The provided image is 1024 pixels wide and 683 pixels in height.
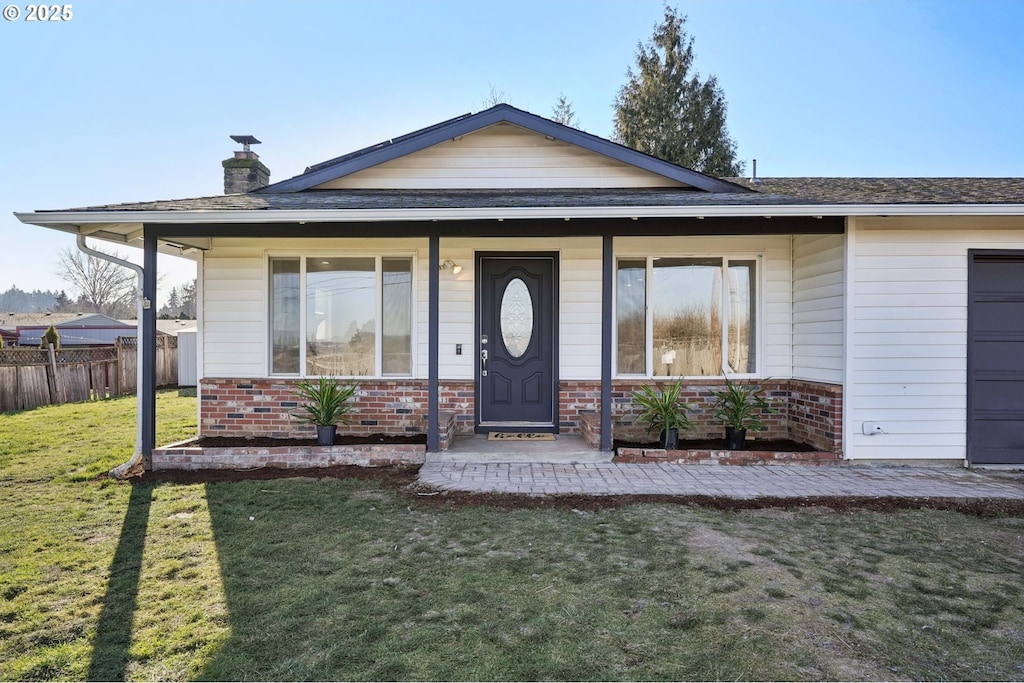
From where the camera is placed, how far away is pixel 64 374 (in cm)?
1273

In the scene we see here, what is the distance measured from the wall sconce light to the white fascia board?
1529 millimetres

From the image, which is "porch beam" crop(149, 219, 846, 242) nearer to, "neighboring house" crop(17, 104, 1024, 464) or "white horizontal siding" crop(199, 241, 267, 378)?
"neighboring house" crop(17, 104, 1024, 464)

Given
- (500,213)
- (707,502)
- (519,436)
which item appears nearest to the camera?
(707,502)

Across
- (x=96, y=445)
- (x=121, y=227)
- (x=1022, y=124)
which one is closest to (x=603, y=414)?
(x=121, y=227)

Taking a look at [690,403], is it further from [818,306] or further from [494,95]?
[494,95]

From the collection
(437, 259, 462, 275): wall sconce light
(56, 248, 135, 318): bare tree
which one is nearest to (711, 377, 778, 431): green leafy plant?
(437, 259, 462, 275): wall sconce light

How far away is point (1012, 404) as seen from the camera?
643 cm

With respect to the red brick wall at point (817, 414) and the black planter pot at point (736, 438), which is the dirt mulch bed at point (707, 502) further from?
the black planter pot at point (736, 438)

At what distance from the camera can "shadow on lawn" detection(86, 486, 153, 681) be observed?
8.30 feet

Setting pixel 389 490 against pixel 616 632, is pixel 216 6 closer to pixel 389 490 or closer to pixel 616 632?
pixel 389 490

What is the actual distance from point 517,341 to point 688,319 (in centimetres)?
236

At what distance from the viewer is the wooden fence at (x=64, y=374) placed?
11500 millimetres

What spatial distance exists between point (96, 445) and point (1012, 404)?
11.5m

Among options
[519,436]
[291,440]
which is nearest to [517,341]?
[519,436]
